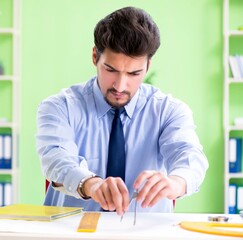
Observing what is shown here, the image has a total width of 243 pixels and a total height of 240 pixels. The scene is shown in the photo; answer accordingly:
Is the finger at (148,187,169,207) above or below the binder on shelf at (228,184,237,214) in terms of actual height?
above

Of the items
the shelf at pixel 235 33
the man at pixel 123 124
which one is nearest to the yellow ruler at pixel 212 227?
the man at pixel 123 124

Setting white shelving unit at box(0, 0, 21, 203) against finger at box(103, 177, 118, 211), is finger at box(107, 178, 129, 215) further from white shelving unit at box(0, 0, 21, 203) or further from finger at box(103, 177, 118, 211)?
white shelving unit at box(0, 0, 21, 203)

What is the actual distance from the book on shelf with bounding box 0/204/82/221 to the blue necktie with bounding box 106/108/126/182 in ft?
1.19

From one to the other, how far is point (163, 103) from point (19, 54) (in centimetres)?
295

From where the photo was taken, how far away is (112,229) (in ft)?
5.26

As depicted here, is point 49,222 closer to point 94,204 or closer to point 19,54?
point 94,204

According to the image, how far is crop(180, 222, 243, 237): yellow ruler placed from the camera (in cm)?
152

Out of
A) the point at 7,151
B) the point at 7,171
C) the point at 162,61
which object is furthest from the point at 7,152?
the point at 162,61

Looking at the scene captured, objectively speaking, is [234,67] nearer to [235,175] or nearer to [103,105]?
[235,175]

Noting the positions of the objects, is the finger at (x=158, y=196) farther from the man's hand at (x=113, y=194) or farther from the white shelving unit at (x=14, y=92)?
the white shelving unit at (x=14, y=92)

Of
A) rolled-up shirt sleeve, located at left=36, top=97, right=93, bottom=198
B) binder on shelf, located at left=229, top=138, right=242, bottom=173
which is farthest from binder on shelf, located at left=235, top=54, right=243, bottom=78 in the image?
rolled-up shirt sleeve, located at left=36, top=97, right=93, bottom=198

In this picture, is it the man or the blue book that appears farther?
the blue book

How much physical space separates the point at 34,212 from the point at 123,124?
675mm

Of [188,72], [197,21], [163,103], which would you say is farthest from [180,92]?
[163,103]
